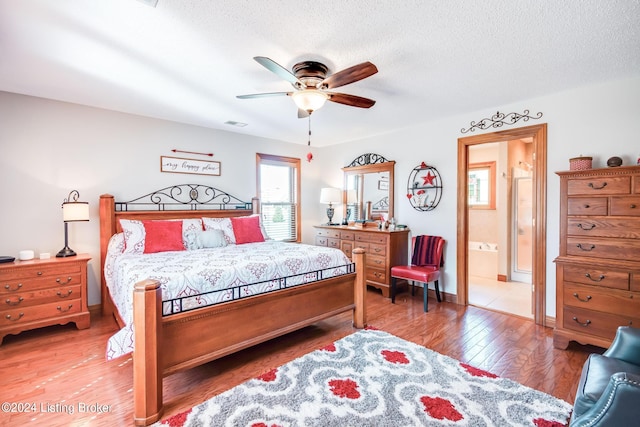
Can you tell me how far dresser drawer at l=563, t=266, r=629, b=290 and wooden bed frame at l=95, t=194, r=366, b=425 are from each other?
1.90 meters

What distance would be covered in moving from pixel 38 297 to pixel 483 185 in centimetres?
663

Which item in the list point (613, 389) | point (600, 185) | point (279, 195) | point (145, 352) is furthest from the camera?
point (279, 195)

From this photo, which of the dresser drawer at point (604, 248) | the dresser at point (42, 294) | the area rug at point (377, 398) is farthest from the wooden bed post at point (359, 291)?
the dresser at point (42, 294)

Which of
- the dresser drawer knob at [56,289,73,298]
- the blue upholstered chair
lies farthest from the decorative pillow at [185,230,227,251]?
the blue upholstered chair

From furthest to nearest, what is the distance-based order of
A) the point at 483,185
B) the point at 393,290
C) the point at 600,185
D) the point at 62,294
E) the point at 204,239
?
the point at 483,185
the point at 393,290
the point at 204,239
the point at 62,294
the point at 600,185

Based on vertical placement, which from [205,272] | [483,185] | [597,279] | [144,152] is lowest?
[597,279]

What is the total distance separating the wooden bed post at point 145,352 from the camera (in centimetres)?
181

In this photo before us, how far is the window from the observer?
17.4ft

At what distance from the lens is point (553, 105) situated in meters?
3.25

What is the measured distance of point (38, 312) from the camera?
9.77ft

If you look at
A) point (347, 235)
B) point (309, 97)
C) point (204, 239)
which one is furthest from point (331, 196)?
point (309, 97)

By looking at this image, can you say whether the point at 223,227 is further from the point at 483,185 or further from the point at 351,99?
the point at 483,185

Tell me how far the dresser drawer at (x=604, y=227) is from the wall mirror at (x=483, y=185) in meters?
2.72

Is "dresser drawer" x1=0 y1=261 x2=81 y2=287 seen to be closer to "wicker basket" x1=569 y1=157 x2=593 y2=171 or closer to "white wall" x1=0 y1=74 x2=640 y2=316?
"white wall" x1=0 y1=74 x2=640 y2=316
